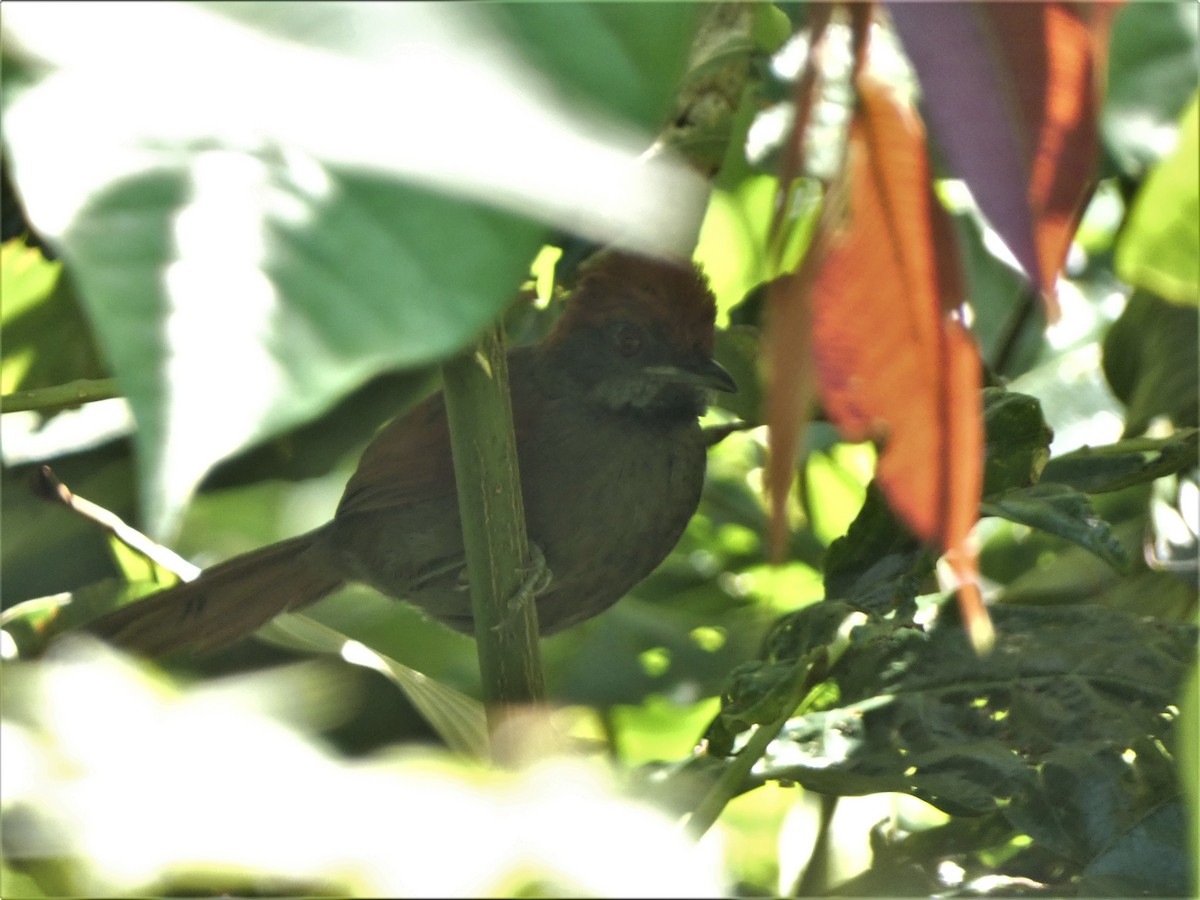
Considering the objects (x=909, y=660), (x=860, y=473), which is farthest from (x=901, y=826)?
(x=860, y=473)

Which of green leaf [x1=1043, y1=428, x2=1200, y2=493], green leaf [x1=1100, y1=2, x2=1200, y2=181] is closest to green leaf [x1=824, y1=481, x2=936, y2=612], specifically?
green leaf [x1=1043, y1=428, x2=1200, y2=493]

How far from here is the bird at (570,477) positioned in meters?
2.87

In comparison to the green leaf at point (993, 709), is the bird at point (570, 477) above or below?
below

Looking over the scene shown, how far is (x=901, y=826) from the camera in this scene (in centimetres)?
214

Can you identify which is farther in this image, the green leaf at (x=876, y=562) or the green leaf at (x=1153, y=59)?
the green leaf at (x=876, y=562)

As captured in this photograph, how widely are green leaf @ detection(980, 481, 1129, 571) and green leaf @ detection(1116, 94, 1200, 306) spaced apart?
0.77 meters

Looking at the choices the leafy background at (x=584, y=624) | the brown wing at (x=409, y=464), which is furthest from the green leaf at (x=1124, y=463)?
the brown wing at (x=409, y=464)

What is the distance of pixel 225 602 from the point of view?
2758mm

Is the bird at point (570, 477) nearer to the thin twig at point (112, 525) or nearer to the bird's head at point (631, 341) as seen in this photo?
the bird's head at point (631, 341)

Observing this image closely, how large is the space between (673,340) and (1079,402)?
2.84 feet

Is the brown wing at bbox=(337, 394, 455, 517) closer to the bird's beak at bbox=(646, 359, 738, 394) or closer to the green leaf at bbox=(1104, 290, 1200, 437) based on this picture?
the bird's beak at bbox=(646, 359, 738, 394)

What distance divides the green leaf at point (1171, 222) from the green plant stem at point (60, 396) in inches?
Result: 47.0

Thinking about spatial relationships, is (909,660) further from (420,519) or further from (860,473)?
(420,519)

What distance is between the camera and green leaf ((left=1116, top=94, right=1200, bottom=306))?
0.73 m
